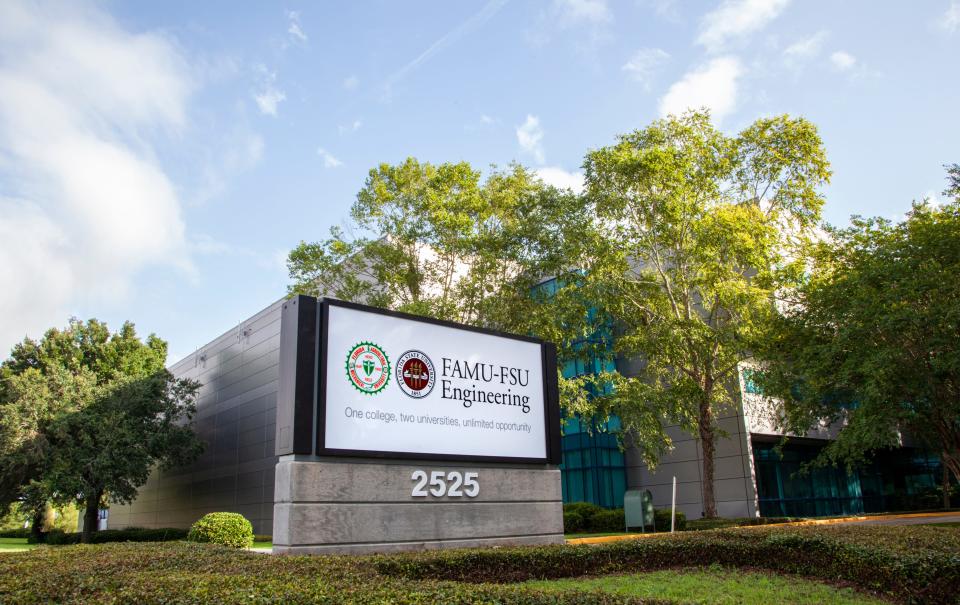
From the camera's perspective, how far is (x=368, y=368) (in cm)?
1224

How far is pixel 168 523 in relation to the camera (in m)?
44.3

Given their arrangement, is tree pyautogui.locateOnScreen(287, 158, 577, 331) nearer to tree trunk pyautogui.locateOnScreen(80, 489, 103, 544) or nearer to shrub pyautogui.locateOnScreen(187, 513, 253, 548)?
shrub pyautogui.locateOnScreen(187, 513, 253, 548)

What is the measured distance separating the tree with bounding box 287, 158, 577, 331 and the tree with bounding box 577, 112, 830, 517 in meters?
2.13

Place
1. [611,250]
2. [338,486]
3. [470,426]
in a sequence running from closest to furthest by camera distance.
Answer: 1. [338,486]
2. [470,426]
3. [611,250]

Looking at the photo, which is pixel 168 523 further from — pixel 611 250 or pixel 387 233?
pixel 611 250

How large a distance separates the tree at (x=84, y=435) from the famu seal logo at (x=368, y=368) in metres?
27.4

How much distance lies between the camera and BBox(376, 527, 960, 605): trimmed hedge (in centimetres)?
851

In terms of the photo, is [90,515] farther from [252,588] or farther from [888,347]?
[888,347]

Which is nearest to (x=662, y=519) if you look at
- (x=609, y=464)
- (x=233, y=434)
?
(x=609, y=464)

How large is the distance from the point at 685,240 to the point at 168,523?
1470 inches

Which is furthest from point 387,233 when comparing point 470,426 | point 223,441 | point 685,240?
point 223,441

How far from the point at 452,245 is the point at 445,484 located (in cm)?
1408

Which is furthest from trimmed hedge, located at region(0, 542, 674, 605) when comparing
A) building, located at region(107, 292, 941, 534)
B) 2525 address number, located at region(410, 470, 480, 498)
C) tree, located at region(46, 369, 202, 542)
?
tree, located at region(46, 369, 202, 542)

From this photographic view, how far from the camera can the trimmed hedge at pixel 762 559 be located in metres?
8.51
